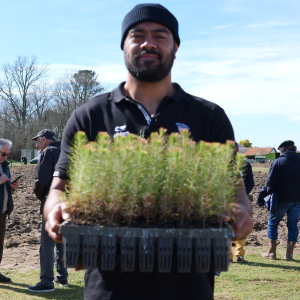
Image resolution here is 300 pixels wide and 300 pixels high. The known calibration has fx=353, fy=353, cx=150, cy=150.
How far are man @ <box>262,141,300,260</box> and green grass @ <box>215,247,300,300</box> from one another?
1.28 ft

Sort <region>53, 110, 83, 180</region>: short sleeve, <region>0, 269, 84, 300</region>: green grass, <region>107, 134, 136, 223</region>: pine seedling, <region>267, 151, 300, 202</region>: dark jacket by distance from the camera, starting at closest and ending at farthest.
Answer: <region>107, 134, 136, 223</region>: pine seedling
<region>53, 110, 83, 180</region>: short sleeve
<region>0, 269, 84, 300</region>: green grass
<region>267, 151, 300, 202</region>: dark jacket

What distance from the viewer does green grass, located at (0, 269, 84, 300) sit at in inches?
209

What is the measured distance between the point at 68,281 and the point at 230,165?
516 centimetres

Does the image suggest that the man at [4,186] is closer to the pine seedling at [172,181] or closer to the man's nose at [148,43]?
the man's nose at [148,43]

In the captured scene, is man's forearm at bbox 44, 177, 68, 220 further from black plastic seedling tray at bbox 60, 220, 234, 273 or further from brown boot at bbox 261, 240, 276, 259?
brown boot at bbox 261, 240, 276, 259

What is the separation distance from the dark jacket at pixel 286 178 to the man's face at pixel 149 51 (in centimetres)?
577

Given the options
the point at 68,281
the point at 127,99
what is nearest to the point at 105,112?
the point at 127,99

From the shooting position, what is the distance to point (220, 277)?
6152 millimetres

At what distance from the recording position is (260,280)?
5992mm

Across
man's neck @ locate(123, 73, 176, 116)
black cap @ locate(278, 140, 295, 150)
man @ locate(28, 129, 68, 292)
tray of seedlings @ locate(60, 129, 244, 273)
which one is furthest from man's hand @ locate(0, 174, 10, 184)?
black cap @ locate(278, 140, 295, 150)

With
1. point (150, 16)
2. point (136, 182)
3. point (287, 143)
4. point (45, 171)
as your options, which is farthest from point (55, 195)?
point (287, 143)

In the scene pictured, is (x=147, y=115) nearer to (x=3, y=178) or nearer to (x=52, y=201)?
(x=52, y=201)

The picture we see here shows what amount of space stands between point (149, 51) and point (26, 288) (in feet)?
16.3

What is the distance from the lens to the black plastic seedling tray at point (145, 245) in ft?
4.95
